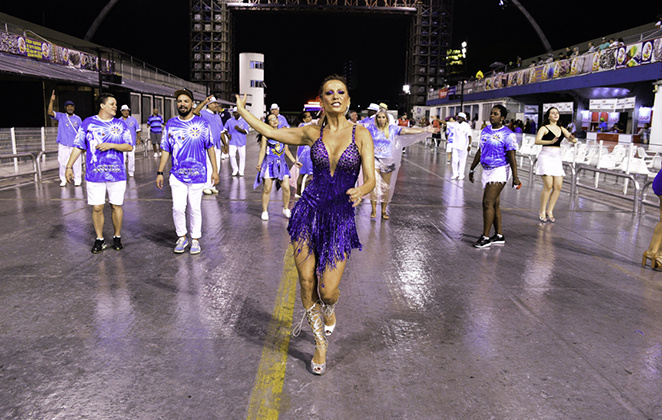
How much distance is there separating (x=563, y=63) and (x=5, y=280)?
28.0 metres

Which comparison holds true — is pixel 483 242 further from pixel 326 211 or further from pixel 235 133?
pixel 235 133

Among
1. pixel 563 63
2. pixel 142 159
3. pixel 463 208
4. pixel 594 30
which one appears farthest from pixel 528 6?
pixel 463 208

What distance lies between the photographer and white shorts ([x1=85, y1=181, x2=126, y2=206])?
6.68 m

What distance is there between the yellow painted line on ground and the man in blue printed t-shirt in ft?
8.87

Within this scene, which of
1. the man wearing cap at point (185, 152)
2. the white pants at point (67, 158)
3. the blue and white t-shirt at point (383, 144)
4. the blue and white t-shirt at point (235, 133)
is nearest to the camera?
the man wearing cap at point (185, 152)

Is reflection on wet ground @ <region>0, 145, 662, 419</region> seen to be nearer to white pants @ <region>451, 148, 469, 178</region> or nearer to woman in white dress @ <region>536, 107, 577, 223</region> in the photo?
woman in white dress @ <region>536, 107, 577, 223</region>

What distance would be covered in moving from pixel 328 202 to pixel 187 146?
136 inches

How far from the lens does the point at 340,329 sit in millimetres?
4449

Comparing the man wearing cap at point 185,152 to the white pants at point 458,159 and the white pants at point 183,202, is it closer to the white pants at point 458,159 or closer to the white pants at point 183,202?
the white pants at point 183,202

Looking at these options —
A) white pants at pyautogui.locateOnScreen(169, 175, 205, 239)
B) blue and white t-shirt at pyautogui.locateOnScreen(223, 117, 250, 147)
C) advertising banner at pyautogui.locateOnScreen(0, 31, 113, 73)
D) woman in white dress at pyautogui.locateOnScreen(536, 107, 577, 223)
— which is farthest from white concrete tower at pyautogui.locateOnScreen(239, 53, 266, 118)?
white pants at pyautogui.locateOnScreen(169, 175, 205, 239)

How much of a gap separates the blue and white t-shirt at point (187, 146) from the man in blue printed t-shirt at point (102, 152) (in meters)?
0.64

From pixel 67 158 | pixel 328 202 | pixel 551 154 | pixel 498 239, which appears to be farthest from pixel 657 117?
pixel 328 202

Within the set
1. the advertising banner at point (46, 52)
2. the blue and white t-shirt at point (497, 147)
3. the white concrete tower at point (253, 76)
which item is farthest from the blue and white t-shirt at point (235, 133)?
the white concrete tower at point (253, 76)

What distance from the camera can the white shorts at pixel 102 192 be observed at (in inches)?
263
